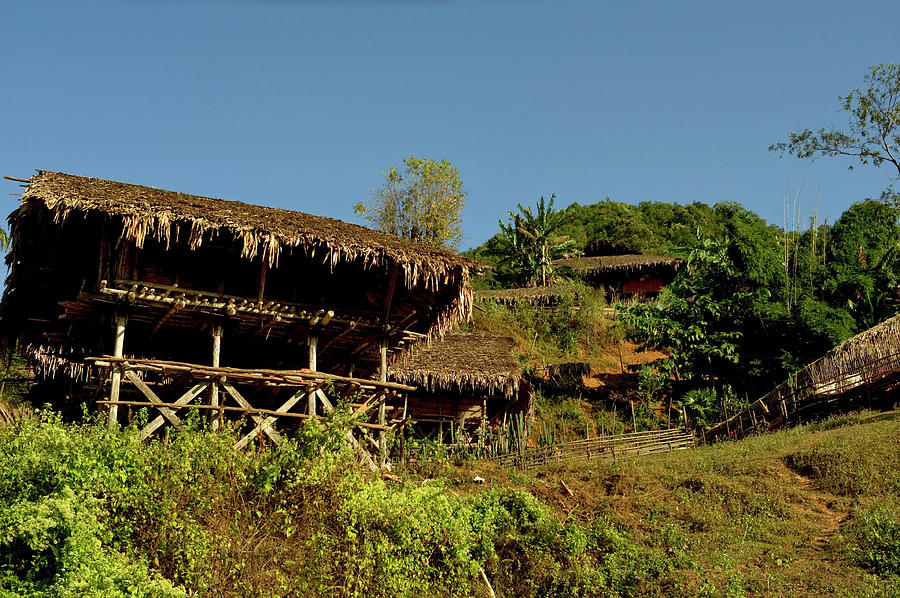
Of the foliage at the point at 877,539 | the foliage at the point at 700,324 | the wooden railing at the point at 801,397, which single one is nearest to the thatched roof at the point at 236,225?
the foliage at the point at 877,539

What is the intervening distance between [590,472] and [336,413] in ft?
16.9

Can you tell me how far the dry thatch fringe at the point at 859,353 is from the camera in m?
16.8

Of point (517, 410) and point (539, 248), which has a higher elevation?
point (539, 248)

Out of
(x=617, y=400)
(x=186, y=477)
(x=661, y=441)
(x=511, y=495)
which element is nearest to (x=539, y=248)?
(x=617, y=400)

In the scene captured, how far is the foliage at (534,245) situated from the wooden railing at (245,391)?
20.9 meters

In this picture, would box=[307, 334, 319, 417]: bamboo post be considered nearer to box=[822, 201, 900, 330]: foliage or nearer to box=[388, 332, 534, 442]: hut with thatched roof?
box=[388, 332, 534, 442]: hut with thatched roof

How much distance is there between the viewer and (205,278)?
11.8 m

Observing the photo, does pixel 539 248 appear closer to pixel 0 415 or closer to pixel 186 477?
pixel 0 415

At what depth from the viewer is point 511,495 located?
10.4 meters

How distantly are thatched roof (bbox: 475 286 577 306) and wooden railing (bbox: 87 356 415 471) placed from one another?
16.7 metres

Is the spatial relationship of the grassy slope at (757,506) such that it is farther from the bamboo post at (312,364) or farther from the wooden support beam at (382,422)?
the bamboo post at (312,364)

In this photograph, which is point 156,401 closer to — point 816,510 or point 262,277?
point 262,277

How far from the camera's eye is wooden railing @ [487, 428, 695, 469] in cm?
1429

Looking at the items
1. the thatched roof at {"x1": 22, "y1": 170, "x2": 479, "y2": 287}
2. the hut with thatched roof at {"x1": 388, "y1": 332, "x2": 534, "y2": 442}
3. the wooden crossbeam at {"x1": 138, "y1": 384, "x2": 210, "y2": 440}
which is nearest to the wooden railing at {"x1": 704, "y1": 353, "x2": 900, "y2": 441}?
the hut with thatched roof at {"x1": 388, "y1": 332, "x2": 534, "y2": 442}
